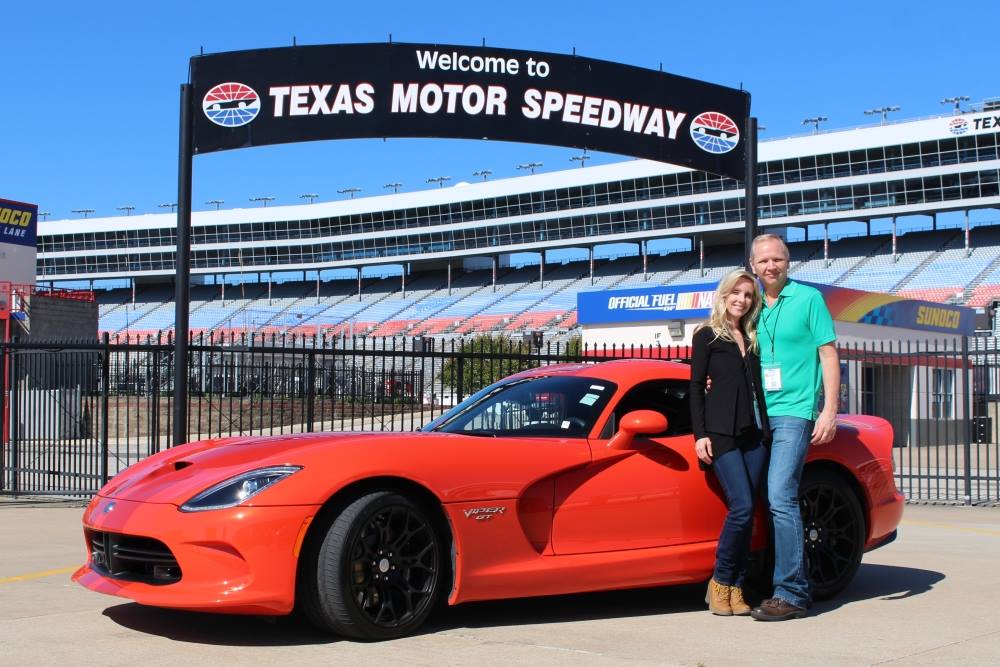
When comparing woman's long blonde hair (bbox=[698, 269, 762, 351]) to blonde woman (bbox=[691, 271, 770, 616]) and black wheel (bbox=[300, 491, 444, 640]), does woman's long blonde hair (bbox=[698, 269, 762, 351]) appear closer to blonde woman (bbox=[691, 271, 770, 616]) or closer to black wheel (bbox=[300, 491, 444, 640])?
blonde woman (bbox=[691, 271, 770, 616])

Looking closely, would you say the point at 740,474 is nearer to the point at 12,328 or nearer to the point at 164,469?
the point at 164,469

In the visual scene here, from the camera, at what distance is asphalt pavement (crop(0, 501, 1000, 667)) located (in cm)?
460

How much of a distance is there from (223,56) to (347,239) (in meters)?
83.0

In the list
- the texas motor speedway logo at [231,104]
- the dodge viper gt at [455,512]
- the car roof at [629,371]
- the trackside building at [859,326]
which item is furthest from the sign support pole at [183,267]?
the trackside building at [859,326]

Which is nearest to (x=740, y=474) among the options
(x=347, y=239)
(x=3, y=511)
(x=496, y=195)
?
(x=3, y=511)

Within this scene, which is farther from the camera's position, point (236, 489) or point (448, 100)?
point (448, 100)

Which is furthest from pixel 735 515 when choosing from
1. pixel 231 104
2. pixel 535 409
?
pixel 231 104

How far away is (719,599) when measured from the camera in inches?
221

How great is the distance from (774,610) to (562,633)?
1128 mm

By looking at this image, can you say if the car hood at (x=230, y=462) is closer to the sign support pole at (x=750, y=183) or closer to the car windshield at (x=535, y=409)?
the car windshield at (x=535, y=409)

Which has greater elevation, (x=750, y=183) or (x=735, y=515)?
(x=750, y=183)

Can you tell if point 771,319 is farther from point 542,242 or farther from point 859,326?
point 542,242

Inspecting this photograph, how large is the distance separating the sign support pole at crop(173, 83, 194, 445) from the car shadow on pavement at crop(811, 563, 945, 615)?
19.2 feet

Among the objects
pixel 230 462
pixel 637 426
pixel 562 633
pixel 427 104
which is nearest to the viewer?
pixel 230 462
